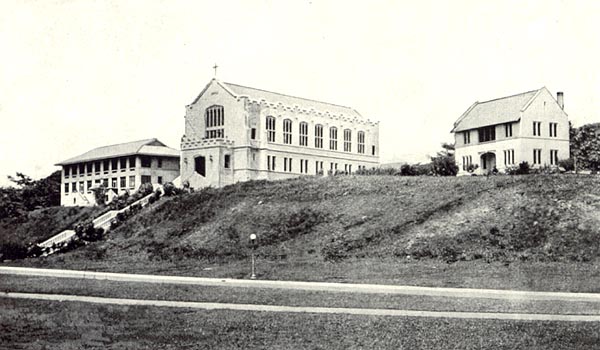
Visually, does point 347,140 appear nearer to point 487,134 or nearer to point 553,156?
point 487,134

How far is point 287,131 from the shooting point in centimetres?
7031

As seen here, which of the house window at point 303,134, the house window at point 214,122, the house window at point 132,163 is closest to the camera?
the house window at point 214,122

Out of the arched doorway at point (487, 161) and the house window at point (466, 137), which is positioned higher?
the house window at point (466, 137)

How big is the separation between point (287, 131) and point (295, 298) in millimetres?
47829

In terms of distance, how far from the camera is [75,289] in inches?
1030

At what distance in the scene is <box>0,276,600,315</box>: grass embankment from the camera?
20984mm

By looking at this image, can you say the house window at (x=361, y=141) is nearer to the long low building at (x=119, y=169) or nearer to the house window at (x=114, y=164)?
the long low building at (x=119, y=169)

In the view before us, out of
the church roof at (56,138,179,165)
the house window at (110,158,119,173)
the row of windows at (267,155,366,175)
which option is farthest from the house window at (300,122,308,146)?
the house window at (110,158,119,173)

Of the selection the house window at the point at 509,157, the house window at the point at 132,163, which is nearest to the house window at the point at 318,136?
the house window at the point at 509,157

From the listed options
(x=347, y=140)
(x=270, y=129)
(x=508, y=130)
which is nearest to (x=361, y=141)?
(x=347, y=140)

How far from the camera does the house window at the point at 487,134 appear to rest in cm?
6353

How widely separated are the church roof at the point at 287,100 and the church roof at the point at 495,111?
15.0 metres

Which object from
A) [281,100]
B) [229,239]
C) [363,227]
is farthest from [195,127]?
[363,227]

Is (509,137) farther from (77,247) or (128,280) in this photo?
(128,280)
